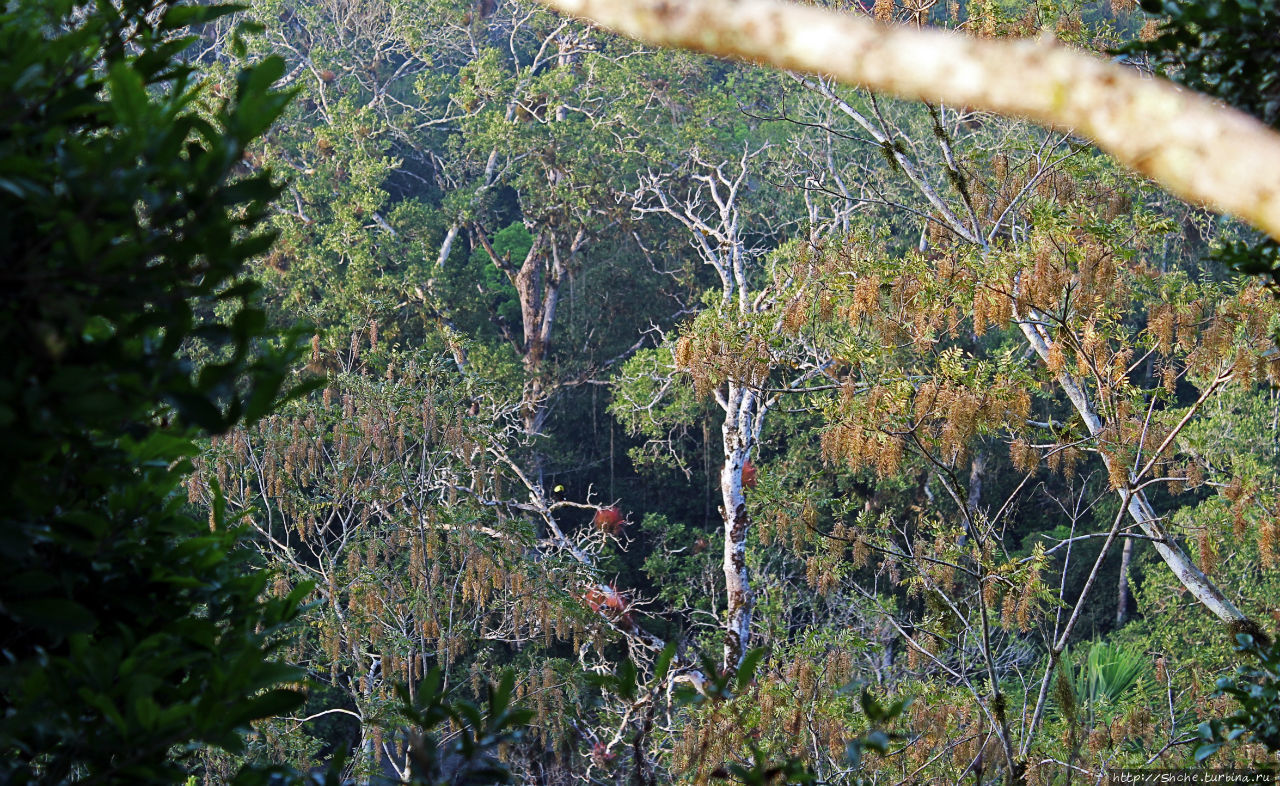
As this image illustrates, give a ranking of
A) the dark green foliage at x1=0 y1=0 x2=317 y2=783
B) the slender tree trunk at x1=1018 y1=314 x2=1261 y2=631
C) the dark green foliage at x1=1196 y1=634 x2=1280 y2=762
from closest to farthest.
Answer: the dark green foliage at x1=0 y1=0 x2=317 y2=783 < the dark green foliage at x1=1196 y1=634 x2=1280 y2=762 < the slender tree trunk at x1=1018 y1=314 x2=1261 y2=631

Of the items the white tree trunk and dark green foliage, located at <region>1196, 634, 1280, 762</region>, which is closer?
the white tree trunk

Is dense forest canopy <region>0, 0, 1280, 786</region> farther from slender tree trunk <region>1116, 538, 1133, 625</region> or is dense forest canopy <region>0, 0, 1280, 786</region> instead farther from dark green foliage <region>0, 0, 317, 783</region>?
slender tree trunk <region>1116, 538, 1133, 625</region>

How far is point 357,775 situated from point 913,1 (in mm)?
4638

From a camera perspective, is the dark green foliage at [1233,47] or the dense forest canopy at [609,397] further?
the dark green foliage at [1233,47]

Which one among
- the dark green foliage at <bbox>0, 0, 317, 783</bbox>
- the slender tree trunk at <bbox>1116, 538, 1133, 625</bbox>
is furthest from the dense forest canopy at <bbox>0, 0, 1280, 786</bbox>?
the slender tree trunk at <bbox>1116, 538, 1133, 625</bbox>

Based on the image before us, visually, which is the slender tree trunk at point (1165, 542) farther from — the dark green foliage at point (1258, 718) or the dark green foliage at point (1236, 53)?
the dark green foliage at point (1236, 53)

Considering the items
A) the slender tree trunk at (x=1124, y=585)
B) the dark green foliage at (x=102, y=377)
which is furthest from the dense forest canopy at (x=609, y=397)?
the slender tree trunk at (x=1124, y=585)

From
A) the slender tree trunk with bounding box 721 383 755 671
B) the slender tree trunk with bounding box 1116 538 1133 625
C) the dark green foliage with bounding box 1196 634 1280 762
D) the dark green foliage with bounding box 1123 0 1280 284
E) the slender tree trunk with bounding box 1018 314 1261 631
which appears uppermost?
the dark green foliage with bounding box 1123 0 1280 284

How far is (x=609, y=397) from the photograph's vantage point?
547 inches

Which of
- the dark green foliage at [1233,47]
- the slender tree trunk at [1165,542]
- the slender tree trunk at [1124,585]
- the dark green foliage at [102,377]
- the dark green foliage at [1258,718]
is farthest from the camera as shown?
the slender tree trunk at [1124,585]

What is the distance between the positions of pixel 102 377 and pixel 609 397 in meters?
13.0

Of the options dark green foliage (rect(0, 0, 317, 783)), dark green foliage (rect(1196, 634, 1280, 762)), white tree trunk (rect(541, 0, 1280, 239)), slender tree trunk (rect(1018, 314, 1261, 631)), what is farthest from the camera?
slender tree trunk (rect(1018, 314, 1261, 631))

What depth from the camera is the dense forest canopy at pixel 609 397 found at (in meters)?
1.00

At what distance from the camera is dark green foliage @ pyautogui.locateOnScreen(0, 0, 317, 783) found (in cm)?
92
